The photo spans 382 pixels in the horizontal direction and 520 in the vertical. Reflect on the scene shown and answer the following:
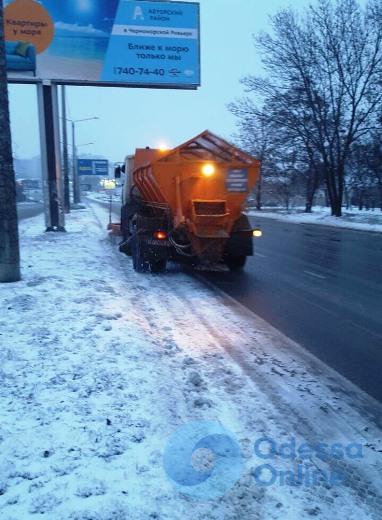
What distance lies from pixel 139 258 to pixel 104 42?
1115cm

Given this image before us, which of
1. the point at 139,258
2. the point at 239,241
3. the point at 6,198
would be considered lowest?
the point at 139,258

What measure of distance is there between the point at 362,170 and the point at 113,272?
96.9 ft

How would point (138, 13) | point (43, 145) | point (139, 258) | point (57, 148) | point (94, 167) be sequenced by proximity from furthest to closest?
point (94, 167) → point (57, 148) → point (43, 145) → point (138, 13) → point (139, 258)

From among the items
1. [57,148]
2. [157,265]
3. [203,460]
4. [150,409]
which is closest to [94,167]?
[57,148]

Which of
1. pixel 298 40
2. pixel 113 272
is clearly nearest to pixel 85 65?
pixel 113 272

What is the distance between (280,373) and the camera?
4895mm

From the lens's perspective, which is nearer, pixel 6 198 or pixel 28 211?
pixel 6 198

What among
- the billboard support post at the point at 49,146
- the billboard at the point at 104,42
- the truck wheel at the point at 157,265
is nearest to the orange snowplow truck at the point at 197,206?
the truck wheel at the point at 157,265

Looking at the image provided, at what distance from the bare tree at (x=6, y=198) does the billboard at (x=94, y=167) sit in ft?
90.8

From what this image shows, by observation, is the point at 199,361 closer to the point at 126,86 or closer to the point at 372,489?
the point at 372,489

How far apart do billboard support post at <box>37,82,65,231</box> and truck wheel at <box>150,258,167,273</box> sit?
9.35m

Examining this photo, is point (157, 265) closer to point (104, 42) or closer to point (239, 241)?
point (239, 241)

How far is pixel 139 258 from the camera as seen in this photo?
34.6 ft

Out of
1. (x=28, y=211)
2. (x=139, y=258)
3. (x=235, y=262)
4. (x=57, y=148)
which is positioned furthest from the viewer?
(x=28, y=211)
